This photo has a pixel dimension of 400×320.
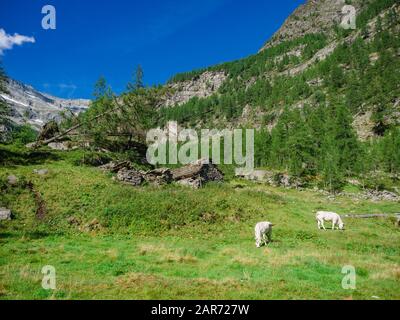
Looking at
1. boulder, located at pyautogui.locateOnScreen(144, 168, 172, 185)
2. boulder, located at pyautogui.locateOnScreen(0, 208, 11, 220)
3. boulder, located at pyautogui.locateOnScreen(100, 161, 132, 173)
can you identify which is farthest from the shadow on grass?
boulder, located at pyautogui.locateOnScreen(144, 168, 172, 185)

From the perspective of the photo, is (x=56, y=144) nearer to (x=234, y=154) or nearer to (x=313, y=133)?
(x=234, y=154)

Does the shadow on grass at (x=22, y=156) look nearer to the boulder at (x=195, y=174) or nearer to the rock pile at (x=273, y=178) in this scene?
the boulder at (x=195, y=174)

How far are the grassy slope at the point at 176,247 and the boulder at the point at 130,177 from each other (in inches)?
61.9

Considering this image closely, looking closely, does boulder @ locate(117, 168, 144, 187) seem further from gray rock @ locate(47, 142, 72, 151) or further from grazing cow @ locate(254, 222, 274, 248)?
gray rock @ locate(47, 142, 72, 151)

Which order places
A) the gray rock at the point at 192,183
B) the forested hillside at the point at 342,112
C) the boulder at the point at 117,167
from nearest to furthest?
Answer: the boulder at the point at 117,167
the gray rock at the point at 192,183
the forested hillside at the point at 342,112

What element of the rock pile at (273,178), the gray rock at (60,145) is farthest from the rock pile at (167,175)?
the rock pile at (273,178)

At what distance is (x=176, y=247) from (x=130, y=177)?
18135 millimetres

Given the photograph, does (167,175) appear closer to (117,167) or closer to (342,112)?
(117,167)

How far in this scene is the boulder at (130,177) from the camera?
37.8 m

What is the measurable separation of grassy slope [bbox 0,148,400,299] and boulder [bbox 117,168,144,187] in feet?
5.16

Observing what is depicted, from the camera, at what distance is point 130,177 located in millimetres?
38188

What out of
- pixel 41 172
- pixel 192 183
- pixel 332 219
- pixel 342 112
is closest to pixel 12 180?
pixel 41 172

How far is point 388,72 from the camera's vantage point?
124 m

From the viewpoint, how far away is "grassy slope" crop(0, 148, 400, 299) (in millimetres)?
13203
